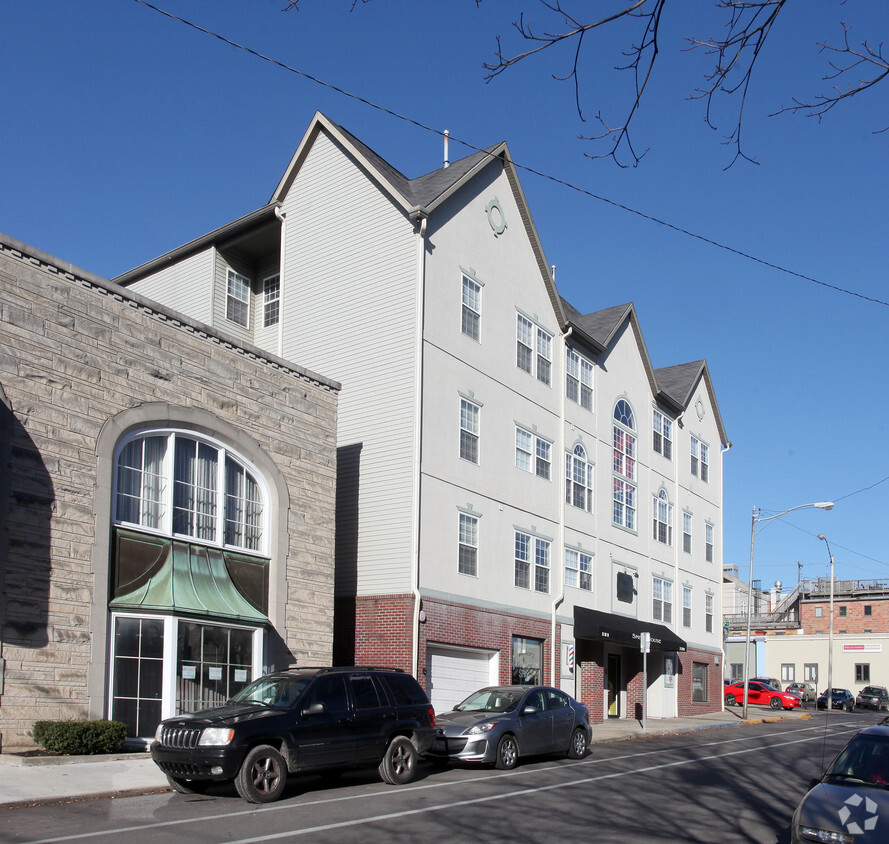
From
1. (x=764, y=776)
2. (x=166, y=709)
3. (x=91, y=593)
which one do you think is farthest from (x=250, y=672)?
(x=764, y=776)

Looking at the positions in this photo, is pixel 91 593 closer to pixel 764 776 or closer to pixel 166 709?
pixel 166 709

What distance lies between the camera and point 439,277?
26234 mm

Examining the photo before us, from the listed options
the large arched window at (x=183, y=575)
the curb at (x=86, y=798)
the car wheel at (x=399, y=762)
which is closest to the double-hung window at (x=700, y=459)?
the large arched window at (x=183, y=575)

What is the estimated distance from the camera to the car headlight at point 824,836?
8.78 m

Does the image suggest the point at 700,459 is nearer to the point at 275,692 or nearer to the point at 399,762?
the point at 399,762

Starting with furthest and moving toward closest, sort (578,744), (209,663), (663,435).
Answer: (663,435)
(578,744)
(209,663)

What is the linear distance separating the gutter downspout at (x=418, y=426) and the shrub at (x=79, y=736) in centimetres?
834

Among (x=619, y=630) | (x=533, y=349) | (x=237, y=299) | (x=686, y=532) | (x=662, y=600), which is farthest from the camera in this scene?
(x=686, y=532)

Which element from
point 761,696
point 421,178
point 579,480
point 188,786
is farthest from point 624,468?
point 188,786

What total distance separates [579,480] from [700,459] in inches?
492

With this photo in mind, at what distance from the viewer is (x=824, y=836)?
29.2 ft

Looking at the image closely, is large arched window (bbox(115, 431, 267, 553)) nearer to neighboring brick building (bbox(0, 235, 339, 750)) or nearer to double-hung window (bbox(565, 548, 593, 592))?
neighboring brick building (bbox(0, 235, 339, 750))

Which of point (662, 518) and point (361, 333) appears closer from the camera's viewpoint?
point (361, 333)

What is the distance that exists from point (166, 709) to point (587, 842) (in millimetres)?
9951
